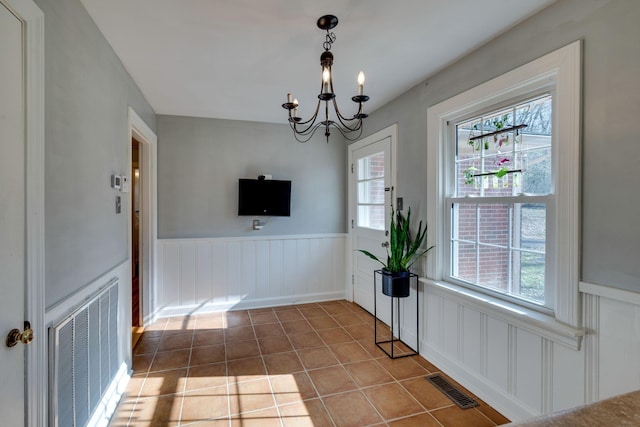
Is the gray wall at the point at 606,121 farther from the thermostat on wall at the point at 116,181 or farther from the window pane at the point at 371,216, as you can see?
the thermostat on wall at the point at 116,181

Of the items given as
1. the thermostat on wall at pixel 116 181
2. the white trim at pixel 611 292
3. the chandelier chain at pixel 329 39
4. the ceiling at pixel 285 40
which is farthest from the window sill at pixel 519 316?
the thermostat on wall at pixel 116 181

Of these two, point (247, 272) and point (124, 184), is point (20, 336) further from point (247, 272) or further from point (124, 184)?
point (247, 272)

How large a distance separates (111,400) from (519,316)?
8.53 ft

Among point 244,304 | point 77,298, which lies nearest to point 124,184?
point 77,298

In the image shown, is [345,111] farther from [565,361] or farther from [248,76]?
[565,361]

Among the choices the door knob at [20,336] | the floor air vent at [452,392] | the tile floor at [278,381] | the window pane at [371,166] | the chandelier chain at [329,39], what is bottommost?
the tile floor at [278,381]

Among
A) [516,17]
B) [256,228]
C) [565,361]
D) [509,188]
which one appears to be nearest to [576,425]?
[565,361]

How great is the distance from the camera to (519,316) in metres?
1.83

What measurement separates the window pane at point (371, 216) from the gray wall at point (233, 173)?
0.46 meters

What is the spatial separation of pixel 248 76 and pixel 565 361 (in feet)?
9.40

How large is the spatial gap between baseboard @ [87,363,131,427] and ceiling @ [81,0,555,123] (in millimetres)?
2270

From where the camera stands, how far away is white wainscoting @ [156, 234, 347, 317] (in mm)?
3740

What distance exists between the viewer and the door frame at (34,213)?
115cm

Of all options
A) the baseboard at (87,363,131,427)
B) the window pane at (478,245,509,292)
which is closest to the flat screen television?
the baseboard at (87,363,131,427)
